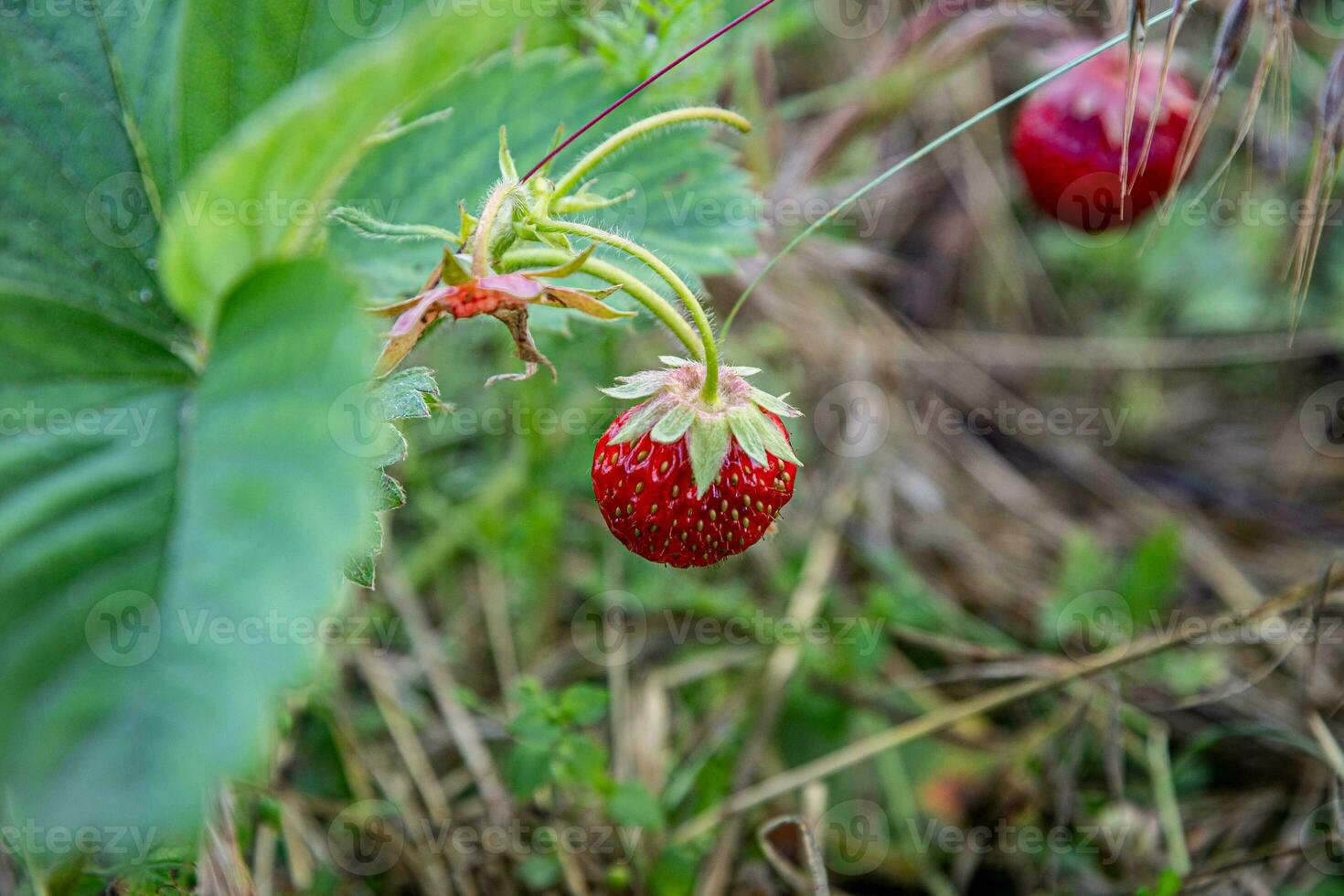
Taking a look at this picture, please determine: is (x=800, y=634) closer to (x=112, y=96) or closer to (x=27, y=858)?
(x=27, y=858)

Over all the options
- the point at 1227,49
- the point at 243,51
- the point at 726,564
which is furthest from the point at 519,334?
the point at 726,564

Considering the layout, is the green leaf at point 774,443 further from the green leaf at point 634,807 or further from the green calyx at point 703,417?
the green leaf at point 634,807

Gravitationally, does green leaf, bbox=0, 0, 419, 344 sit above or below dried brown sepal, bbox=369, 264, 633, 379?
above

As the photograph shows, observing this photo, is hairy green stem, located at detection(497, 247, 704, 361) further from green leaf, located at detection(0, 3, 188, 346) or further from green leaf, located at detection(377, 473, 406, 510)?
green leaf, located at detection(0, 3, 188, 346)

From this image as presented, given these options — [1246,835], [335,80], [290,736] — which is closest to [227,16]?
[335,80]

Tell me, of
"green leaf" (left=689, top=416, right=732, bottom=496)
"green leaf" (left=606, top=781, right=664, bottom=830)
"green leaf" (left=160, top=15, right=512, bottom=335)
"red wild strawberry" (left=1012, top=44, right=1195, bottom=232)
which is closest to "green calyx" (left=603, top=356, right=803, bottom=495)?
"green leaf" (left=689, top=416, right=732, bottom=496)

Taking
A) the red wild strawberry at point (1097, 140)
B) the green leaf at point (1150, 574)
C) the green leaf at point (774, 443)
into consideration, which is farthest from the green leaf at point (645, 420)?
the green leaf at point (1150, 574)
